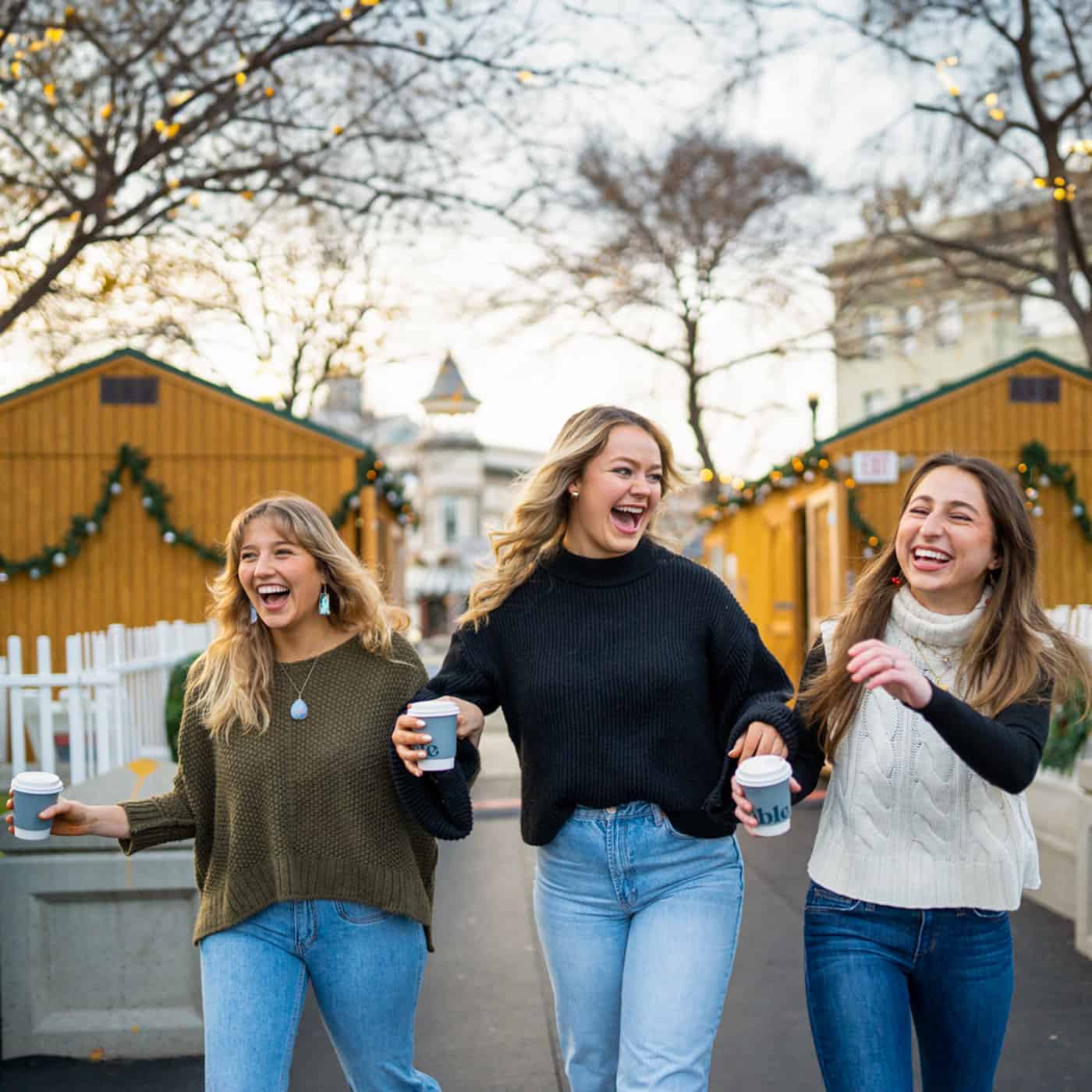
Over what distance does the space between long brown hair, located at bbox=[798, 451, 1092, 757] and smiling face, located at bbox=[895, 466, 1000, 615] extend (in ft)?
0.11

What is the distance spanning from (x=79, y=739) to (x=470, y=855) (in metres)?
3.22

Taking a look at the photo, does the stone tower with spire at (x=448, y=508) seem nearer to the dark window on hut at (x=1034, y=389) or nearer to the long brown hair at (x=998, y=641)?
the dark window on hut at (x=1034, y=389)

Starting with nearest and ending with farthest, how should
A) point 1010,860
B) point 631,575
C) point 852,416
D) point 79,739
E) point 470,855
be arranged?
point 1010,860 → point 631,575 → point 79,739 → point 470,855 → point 852,416

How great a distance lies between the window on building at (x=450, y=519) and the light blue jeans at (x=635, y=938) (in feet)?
212

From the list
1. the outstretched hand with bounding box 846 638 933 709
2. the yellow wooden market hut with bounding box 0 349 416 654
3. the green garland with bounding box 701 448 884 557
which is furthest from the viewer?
the yellow wooden market hut with bounding box 0 349 416 654

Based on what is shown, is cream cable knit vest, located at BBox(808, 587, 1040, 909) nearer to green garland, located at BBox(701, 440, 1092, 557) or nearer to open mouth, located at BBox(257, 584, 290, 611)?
open mouth, located at BBox(257, 584, 290, 611)

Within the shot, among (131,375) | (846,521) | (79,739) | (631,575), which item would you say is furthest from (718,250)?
(631,575)

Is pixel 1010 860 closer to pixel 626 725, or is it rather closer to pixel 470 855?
→ pixel 626 725

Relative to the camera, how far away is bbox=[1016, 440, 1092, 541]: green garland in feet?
41.3

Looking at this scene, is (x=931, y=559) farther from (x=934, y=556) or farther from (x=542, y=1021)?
(x=542, y=1021)

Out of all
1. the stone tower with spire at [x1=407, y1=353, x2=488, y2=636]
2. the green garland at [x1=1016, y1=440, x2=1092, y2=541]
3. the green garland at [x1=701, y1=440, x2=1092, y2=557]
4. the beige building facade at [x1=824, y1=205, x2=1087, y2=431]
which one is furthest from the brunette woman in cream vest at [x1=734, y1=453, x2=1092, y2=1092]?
the stone tower with spire at [x1=407, y1=353, x2=488, y2=636]

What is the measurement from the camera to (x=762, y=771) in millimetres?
2416

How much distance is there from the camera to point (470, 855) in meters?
8.02

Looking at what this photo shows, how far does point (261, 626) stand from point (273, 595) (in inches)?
4.7
